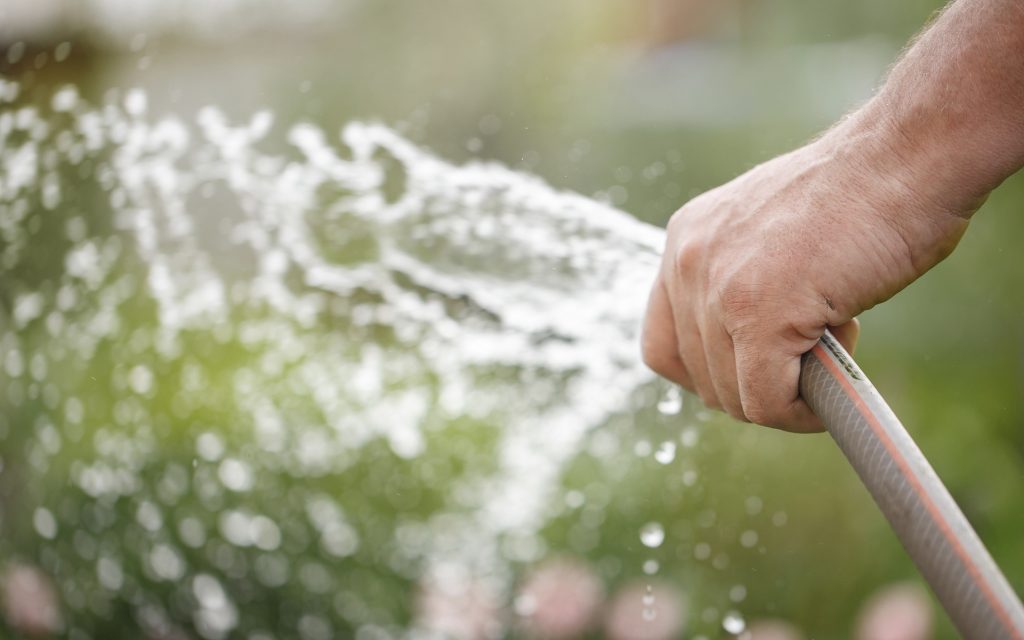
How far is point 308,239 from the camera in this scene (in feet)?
6.81

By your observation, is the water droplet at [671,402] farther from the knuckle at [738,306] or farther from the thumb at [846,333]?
the knuckle at [738,306]

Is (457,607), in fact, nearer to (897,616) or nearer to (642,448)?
(642,448)

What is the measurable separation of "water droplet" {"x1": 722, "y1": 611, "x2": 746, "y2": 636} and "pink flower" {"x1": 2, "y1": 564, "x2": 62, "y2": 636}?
1358mm

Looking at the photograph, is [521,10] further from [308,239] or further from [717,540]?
[717,540]

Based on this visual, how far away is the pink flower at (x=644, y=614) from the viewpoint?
1840 millimetres

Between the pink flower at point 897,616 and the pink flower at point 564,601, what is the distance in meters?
0.50

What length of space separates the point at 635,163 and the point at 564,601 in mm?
799

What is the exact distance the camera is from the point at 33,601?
2146 millimetres

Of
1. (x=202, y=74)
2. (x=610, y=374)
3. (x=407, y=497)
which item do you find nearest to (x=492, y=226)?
(x=610, y=374)

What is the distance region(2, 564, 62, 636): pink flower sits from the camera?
213 cm

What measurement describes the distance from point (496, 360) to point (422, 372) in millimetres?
195

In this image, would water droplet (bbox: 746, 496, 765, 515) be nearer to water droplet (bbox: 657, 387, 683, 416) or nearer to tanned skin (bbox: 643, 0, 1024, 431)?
water droplet (bbox: 657, 387, 683, 416)

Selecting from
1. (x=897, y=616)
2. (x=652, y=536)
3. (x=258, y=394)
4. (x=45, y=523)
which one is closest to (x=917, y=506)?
(x=652, y=536)

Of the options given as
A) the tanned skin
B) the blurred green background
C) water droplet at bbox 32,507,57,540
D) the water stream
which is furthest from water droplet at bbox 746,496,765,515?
water droplet at bbox 32,507,57,540
